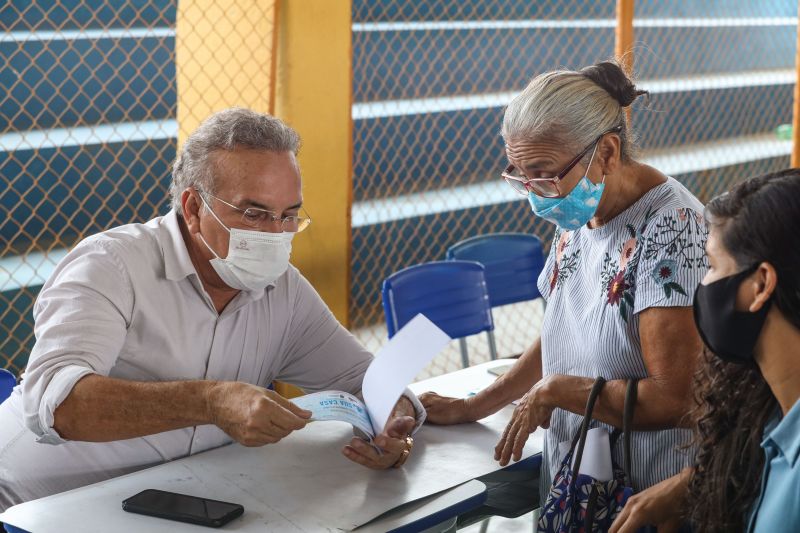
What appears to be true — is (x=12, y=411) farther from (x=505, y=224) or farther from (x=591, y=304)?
(x=505, y=224)

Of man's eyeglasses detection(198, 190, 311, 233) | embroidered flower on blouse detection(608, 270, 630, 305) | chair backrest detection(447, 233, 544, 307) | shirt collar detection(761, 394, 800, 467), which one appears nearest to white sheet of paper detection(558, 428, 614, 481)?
embroidered flower on blouse detection(608, 270, 630, 305)

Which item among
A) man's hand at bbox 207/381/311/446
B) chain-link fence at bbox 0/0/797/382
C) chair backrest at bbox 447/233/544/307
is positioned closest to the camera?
man's hand at bbox 207/381/311/446

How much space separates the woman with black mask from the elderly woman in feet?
0.58

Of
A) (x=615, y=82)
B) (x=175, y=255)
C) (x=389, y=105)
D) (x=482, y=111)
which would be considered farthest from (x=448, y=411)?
(x=482, y=111)

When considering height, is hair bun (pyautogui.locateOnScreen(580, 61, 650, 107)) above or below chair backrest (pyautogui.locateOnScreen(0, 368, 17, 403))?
above

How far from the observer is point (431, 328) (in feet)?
6.26

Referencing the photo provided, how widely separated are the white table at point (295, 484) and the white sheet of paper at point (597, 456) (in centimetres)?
21

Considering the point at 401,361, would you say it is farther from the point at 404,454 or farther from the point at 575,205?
the point at 575,205

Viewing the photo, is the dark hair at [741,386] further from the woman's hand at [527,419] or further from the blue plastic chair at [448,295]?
the blue plastic chair at [448,295]

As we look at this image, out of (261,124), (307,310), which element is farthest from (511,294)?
(261,124)

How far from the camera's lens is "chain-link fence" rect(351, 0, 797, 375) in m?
6.44

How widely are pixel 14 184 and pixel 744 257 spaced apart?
168 inches

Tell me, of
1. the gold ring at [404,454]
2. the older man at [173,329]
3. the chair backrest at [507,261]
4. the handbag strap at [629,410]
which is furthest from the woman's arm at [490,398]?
the chair backrest at [507,261]

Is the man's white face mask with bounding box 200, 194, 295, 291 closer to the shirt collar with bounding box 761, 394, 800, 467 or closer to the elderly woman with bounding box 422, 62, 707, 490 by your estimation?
the elderly woman with bounding box 422, 62, 707, 490
